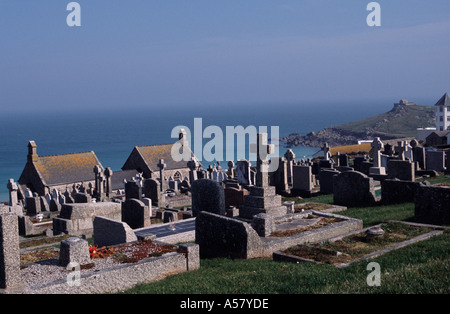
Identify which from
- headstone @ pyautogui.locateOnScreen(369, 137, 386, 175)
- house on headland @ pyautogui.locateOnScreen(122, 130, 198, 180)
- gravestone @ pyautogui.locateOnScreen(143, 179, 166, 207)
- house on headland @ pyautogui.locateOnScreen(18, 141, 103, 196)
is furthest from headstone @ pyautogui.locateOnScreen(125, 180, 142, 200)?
house on headland @ pyautogui.locateOnScreen(122, 130, 198, 180)

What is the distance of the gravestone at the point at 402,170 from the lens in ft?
71.1

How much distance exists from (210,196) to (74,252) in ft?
25.0

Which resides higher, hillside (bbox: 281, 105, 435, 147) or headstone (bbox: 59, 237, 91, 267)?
hillside (bbox: 281, 105, 435, 147)

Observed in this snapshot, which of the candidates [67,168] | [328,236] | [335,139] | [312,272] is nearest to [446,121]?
[67,168]

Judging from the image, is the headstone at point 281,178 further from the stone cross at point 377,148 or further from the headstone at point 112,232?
the headstone at point 112,232

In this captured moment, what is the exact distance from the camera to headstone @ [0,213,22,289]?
8945 mm

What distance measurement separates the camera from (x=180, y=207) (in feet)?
85.5

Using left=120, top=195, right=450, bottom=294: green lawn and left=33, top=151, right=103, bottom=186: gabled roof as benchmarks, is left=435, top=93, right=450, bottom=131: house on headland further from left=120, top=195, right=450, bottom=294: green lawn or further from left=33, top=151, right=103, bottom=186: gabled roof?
left=120, top=195, right=450, bottom=294: green lawn

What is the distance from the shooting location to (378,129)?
456 ft

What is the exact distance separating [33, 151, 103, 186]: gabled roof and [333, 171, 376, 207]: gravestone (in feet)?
77.1
